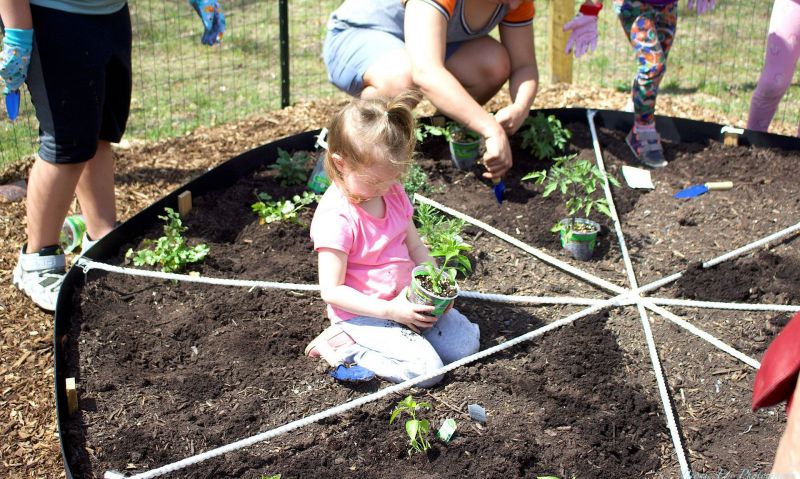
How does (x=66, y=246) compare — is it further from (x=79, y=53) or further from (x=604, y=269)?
(x=604, y=269)

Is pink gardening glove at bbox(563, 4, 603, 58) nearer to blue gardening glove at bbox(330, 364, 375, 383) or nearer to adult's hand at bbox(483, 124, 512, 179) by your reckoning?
adult's hand at bbox(483, 124, 512, 179)

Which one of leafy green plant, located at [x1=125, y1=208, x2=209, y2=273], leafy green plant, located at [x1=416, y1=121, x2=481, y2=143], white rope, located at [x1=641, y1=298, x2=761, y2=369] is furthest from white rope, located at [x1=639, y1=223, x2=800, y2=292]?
leafy green plant, located at [x1=125, y1=208, x2=209, y2=273]

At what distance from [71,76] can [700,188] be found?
9.46ft

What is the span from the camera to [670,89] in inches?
256

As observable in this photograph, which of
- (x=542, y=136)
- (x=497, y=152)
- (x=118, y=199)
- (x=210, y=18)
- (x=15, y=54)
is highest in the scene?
(x=15, y=54)

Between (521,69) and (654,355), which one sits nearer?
(654,355)

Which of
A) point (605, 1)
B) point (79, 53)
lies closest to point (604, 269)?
point (79, 53)

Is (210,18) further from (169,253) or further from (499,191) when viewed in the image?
(499,191)

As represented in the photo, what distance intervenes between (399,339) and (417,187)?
1.15 m

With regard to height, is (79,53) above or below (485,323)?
above

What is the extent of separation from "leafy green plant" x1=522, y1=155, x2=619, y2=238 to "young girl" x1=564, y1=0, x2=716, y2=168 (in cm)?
51

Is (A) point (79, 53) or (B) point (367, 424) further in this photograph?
(A) point (79, 53)

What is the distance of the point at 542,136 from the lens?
4.50 metres

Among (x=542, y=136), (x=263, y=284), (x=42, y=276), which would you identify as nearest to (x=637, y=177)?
(x=542, y=136)
